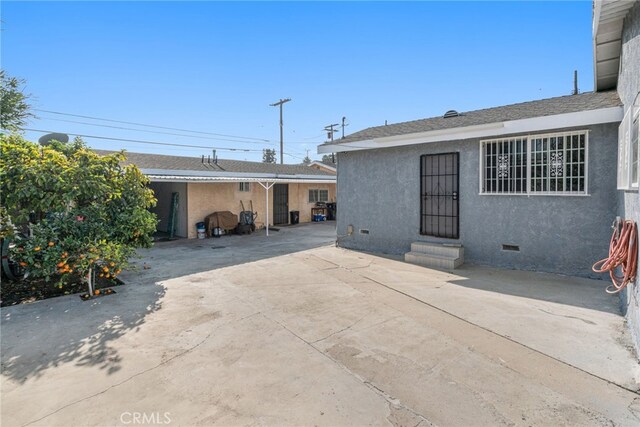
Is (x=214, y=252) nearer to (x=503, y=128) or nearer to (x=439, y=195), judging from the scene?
(x=439, y=195)

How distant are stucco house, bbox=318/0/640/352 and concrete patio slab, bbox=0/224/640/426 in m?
1.03

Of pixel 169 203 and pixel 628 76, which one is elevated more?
pixel 628 76

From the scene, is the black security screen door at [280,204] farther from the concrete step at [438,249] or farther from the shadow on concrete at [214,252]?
the concrete step at [438,249]

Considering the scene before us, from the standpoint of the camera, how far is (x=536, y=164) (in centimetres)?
637

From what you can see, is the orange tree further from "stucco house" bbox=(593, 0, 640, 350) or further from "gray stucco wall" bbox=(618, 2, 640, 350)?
"stucco house" bbox=(593, 0, 640, 350)

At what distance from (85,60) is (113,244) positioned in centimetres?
1245

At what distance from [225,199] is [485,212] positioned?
10.3 m

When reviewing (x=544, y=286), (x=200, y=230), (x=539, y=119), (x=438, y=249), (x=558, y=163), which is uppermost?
(x=539, y=119)

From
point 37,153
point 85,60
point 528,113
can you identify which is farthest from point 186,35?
point 528,113

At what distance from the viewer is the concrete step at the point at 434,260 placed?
22.3 feet

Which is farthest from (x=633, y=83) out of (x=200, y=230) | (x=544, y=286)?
(x=200, y=230)

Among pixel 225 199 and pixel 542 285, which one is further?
pixel 225 199

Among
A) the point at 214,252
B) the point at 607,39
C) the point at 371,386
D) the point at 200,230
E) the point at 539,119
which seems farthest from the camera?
the point at 200,230

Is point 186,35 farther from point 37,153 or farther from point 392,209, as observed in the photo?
point 392,209
